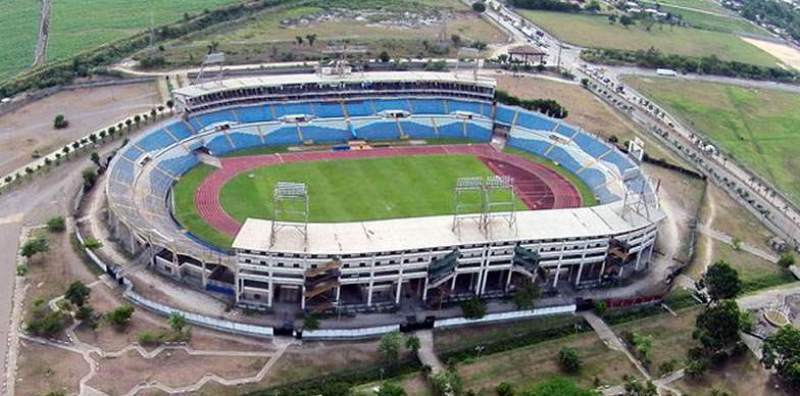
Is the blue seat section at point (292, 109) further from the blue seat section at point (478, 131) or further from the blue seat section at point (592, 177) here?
the blue seat section at point (592, 177)

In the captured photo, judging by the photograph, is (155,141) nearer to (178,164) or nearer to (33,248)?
(178,164)

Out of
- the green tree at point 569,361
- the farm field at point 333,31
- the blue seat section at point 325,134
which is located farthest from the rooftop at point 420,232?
the farm field at point 333,31

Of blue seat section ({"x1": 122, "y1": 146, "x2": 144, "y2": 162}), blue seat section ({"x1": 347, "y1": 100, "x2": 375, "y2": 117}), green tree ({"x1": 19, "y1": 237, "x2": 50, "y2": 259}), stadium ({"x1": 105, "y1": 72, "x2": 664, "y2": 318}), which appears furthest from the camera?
blue seat section ({"x1": 347, "y1": 100, "x2": 375, "y2": 117})

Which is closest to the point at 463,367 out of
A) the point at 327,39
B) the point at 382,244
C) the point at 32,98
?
the point at 382,244

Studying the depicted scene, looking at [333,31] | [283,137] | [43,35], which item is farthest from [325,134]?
[43,35]

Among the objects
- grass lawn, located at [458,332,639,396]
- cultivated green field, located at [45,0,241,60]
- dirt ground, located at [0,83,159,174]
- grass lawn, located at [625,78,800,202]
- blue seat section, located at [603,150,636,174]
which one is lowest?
grass lawn, located at [458,332,639,396]

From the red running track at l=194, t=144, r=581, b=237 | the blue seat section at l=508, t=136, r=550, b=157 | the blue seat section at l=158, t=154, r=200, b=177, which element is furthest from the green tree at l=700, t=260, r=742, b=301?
the blue seat section at l=158, t=154, r=200, b=177

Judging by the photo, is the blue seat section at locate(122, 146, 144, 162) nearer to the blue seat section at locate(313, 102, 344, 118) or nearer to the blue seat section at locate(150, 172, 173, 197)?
the blue seat section at locate(150, 172, 173, 197)
